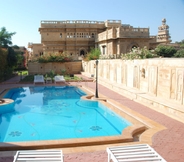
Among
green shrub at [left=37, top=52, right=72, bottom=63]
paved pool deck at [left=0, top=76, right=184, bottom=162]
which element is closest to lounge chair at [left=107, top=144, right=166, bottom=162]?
paved pool deck at [left=0, top=76, right=184, bottom=162]

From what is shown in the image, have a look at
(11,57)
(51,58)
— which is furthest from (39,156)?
(51,58)

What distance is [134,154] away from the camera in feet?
13.0

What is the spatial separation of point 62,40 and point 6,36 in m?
10.9

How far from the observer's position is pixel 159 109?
906 cm

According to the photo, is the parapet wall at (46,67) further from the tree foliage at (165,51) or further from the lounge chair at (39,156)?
the lounge chair at (39,156)

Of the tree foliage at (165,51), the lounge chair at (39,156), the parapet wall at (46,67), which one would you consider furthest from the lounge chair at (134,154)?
the tree foliage at (165,51)

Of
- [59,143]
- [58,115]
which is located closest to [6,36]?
[58,115]

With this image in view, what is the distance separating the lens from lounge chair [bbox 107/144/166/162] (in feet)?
12.5

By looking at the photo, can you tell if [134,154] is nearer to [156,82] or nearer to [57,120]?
[57,120]

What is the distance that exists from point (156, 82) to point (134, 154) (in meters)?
7.47

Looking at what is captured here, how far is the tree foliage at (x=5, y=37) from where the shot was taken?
25.8 m

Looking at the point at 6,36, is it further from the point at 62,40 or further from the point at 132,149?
the point at 132,149

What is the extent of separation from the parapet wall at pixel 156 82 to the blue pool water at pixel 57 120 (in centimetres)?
197

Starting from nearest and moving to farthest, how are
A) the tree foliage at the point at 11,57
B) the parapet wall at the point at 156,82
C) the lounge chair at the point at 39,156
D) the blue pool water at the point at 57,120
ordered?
the lounge chair at the point at 39,156 → the blue pool water at the point at 57,120 → the parapet wall at the point at 156,82 → the tree foliage at the point at 11,57
